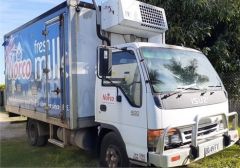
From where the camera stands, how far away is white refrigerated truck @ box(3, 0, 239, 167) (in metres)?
5.12

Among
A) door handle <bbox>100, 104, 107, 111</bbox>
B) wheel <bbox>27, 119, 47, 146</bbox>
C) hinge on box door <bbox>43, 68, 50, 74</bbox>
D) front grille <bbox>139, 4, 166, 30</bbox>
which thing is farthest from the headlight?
wheel <bbox>27, 119, 47, 146</bbox>

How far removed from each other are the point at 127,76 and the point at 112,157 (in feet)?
4.94

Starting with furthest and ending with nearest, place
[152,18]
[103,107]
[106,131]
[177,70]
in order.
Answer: [152,18] < [106,131] < [103,107] < [177,70]

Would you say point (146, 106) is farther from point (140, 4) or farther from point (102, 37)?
point (140, 4)

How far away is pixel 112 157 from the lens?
233 inches

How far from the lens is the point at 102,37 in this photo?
6.60m

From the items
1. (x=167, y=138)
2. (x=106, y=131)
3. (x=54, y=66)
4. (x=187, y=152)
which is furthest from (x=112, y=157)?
(x=54, y=66)

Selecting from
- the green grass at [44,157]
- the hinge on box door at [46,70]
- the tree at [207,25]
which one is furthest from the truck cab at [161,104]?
the tree at [207,25]

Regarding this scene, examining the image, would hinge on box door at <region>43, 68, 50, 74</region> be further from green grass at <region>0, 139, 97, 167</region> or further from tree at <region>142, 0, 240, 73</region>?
tree at <region>142, 0, 240, 73</region>

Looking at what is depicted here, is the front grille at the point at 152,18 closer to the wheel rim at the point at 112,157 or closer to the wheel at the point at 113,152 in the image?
the wheel at the point at 113,152

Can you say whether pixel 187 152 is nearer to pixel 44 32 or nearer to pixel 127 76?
pixel 127 76

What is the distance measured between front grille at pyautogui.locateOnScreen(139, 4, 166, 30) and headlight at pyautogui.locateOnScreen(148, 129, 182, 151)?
2515mm

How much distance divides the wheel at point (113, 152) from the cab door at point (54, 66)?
45.6 inches

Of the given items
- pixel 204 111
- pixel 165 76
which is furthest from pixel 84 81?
pixel 204 111
